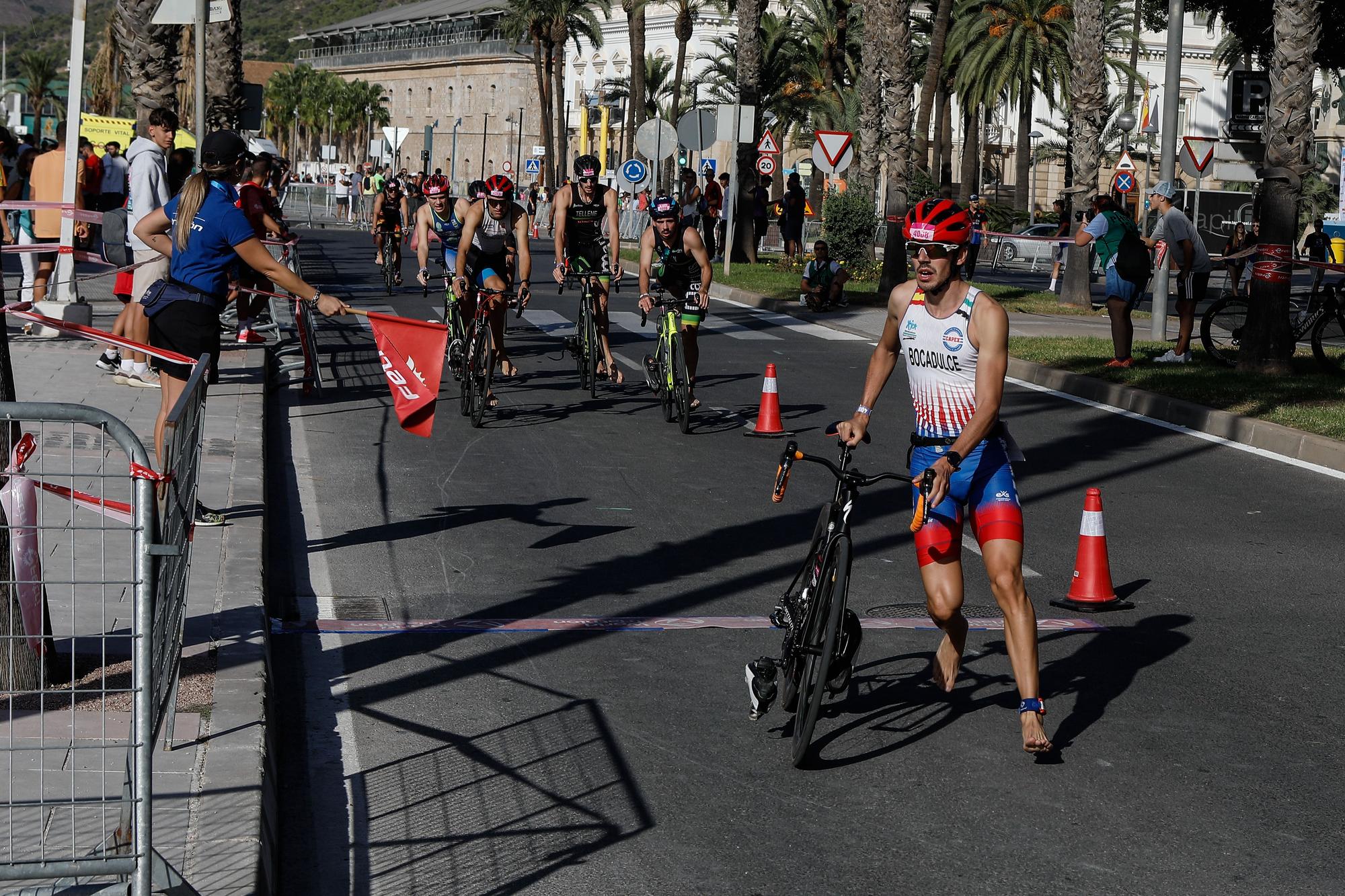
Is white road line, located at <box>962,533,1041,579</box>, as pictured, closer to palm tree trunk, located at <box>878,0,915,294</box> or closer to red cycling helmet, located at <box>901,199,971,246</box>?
red cycling helmet, located at <box>901,199,971,246</box>

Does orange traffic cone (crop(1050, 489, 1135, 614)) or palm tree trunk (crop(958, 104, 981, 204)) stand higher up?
palm tree trunk (crop(958, 104, 981, 204))

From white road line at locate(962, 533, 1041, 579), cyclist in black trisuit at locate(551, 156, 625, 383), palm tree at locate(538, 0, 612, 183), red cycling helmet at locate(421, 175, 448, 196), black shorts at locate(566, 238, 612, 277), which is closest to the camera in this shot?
white road line at locate(962, 533, 1041, 579)

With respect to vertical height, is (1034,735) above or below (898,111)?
below

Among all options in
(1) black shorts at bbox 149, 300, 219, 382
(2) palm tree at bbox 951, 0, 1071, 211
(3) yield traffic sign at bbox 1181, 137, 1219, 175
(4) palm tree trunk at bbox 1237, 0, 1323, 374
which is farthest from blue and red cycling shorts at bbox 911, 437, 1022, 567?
(2) palm tree at bbox 951, 0, 1071, 211

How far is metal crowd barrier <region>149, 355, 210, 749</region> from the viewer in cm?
400

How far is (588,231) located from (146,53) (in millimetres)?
8418

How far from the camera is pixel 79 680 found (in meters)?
5.84

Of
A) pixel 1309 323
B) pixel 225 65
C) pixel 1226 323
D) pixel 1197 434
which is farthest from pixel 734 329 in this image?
pixel 1197 434

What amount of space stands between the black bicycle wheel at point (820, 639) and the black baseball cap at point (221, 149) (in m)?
4.31

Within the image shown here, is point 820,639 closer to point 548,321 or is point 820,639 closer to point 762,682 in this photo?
point 762,682

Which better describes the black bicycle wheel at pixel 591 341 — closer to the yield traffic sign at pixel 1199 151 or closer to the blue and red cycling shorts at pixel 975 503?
the blue and red cycling shorts at pixel 975 503

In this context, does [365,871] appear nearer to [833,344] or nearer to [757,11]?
[833,344]

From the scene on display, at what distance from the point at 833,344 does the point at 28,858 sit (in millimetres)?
17092

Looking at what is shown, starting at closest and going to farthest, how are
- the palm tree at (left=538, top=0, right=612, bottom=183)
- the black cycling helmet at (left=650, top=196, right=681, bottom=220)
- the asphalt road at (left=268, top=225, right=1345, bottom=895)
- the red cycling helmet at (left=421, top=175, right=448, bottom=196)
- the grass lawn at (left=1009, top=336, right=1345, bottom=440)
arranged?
the asphalt road at (left=268, top=225, right=1345, bottom=895) → the black cycling helmet at (left=650, top=196, right=681, bottom=220) → the grass lawn at (left=1009, top=336, right=1345, bottom=440) → the red cycling helmet at (left=421, top=175, right=448, bottom=196) → the palm tree at (left=538, top=0, right=612, bottom=183)
